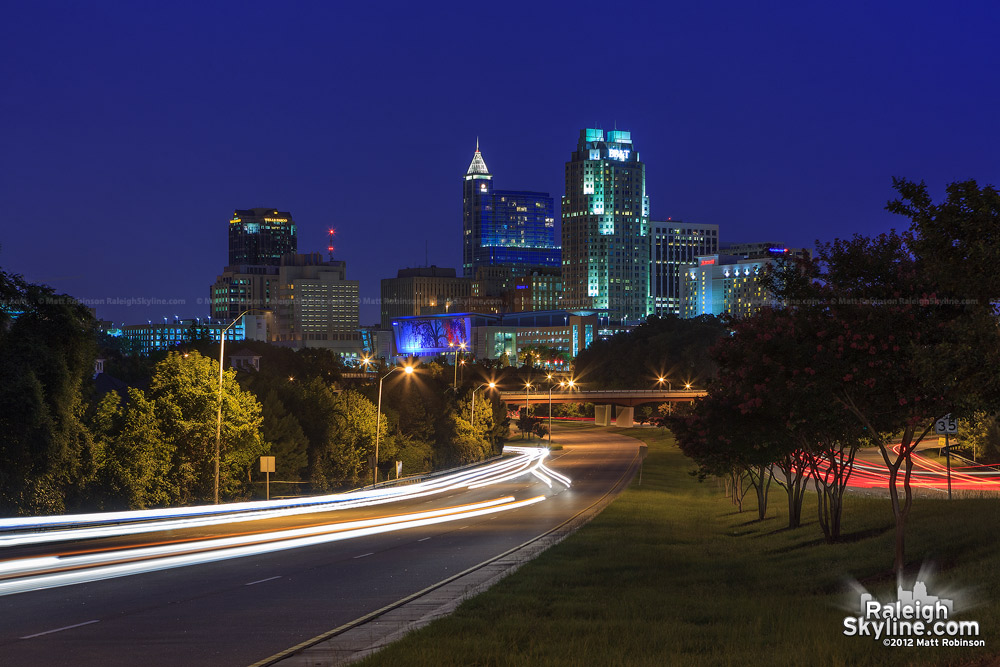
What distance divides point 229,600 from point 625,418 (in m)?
137

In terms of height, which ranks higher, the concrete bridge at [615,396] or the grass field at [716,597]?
the concrete bridge at [615,396]

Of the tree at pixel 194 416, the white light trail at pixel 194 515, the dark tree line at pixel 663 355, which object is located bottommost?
the white light trail at pixel 194 515

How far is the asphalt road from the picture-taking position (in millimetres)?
14586

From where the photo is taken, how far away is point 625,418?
6048 inches

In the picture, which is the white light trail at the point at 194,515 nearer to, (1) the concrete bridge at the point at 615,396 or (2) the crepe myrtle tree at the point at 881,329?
(2) the crepe myrtle tree at the point at 881,329

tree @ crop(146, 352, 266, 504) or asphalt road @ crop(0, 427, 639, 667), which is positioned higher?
tree @ crop(146, 352, 266, 504)

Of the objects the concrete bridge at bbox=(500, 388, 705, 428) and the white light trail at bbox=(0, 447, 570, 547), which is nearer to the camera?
the white light trail at bbox=(0, 447, 570, 547)

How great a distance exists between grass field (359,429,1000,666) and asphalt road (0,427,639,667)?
2504 mm

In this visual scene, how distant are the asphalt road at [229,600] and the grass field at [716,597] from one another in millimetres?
2504

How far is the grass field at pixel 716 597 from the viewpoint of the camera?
41.7ft

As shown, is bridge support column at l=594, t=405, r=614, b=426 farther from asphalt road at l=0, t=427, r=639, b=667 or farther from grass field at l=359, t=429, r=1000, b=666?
grass field at l=359, t=429, r=1000, b=666

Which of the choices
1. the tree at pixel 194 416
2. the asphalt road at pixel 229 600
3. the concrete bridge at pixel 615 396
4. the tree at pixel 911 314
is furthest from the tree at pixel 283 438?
the concrete bridge at pixel 615 396

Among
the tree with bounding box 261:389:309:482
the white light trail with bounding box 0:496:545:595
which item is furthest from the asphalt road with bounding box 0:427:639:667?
the tree with bounding box 261:389:309:482

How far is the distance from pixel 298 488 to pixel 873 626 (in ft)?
174
